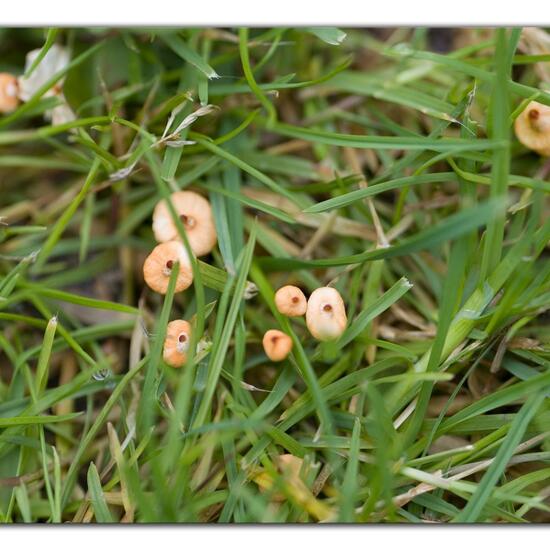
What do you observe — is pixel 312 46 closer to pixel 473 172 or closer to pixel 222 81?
pixel 222 81

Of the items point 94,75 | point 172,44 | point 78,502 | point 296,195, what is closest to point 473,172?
point 296,195

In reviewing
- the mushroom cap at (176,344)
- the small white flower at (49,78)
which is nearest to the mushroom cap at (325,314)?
the mushroom cap at (176,344)

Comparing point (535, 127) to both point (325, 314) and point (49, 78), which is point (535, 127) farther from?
point (49, 78)

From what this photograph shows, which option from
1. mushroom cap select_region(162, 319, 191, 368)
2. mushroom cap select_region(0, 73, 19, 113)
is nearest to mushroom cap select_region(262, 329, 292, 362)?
mushroom cap select_region(162, 319, 191, 368)

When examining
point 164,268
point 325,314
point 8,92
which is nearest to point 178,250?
point 164,268

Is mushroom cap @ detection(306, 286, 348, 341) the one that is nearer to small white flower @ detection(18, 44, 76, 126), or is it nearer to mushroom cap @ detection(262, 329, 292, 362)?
mushroom cap @ detection(262, 329, 292, 362)

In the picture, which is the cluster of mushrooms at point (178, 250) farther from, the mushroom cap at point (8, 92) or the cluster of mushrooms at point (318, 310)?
the mushroom cap at point (8, 92)

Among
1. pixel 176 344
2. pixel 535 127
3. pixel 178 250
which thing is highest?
pixel 535 127

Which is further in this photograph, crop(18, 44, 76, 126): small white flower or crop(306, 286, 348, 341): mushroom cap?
crop(18, 44, 76, 126): small white flower
